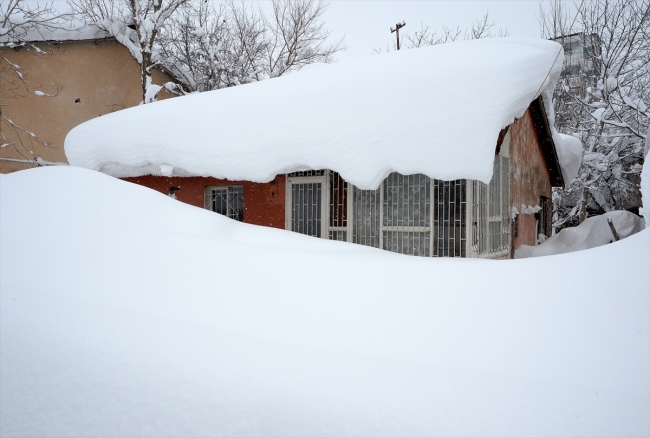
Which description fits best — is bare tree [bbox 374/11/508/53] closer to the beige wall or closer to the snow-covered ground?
the beige wall

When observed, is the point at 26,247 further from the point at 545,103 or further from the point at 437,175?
the point at 545,103

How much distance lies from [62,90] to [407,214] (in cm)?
1240

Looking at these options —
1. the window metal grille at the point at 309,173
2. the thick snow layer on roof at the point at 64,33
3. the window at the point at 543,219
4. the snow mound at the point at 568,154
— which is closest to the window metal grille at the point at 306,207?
the window metal grille at the point at 309,173

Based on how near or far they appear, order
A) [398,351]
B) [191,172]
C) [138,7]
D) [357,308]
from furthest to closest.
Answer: [138,7] → [191,172] → [357,308] → [398,351]

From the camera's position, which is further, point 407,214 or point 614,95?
point 614,95

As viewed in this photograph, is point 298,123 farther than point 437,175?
Yes

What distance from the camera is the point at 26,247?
397cm

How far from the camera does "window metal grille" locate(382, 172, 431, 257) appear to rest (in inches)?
269

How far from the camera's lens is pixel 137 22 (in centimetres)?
1391

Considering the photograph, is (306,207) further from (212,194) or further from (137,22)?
(137,22)

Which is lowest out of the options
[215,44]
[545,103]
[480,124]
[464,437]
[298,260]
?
[464,437]

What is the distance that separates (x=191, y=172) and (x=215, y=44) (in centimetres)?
1150

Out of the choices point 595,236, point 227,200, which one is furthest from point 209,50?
point 595,236

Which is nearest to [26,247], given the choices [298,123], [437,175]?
[298,123]
